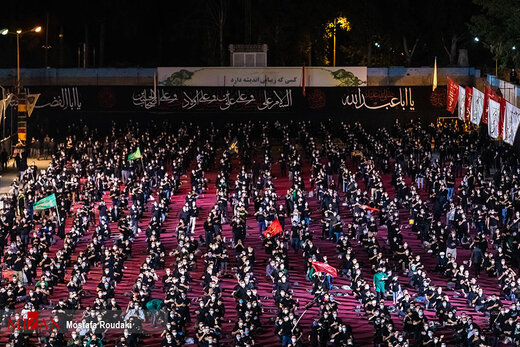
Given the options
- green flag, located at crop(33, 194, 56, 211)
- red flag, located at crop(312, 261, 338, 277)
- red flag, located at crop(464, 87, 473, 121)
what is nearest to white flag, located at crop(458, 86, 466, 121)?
red flag, located at crop(464, 87, 473, 121)

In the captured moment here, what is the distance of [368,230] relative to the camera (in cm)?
3266

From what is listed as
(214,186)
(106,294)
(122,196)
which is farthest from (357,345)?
(214,186)

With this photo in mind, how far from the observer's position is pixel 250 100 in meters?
56.2

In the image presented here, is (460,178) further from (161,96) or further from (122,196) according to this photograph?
(161,96)

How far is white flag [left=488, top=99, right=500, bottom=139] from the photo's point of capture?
38375 mm

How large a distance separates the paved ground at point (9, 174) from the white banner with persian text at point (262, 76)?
11.1 meters

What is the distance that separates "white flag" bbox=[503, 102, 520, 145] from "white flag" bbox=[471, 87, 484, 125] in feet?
14.9

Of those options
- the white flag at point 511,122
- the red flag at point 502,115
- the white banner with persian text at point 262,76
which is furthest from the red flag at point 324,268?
the white banner with persian text at point 262,76

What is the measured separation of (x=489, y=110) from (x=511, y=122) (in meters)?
3.54

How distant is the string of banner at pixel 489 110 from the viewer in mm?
36438

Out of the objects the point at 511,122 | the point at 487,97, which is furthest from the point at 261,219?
the point at 487,97

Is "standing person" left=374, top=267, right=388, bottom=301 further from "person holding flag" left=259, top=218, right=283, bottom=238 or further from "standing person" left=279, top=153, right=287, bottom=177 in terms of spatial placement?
"standing person" left=279, top=153, right=287, bottom=177

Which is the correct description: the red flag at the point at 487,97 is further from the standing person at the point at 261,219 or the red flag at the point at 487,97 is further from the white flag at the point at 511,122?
the standing person at the point at 261,219

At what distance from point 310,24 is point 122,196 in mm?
34095
